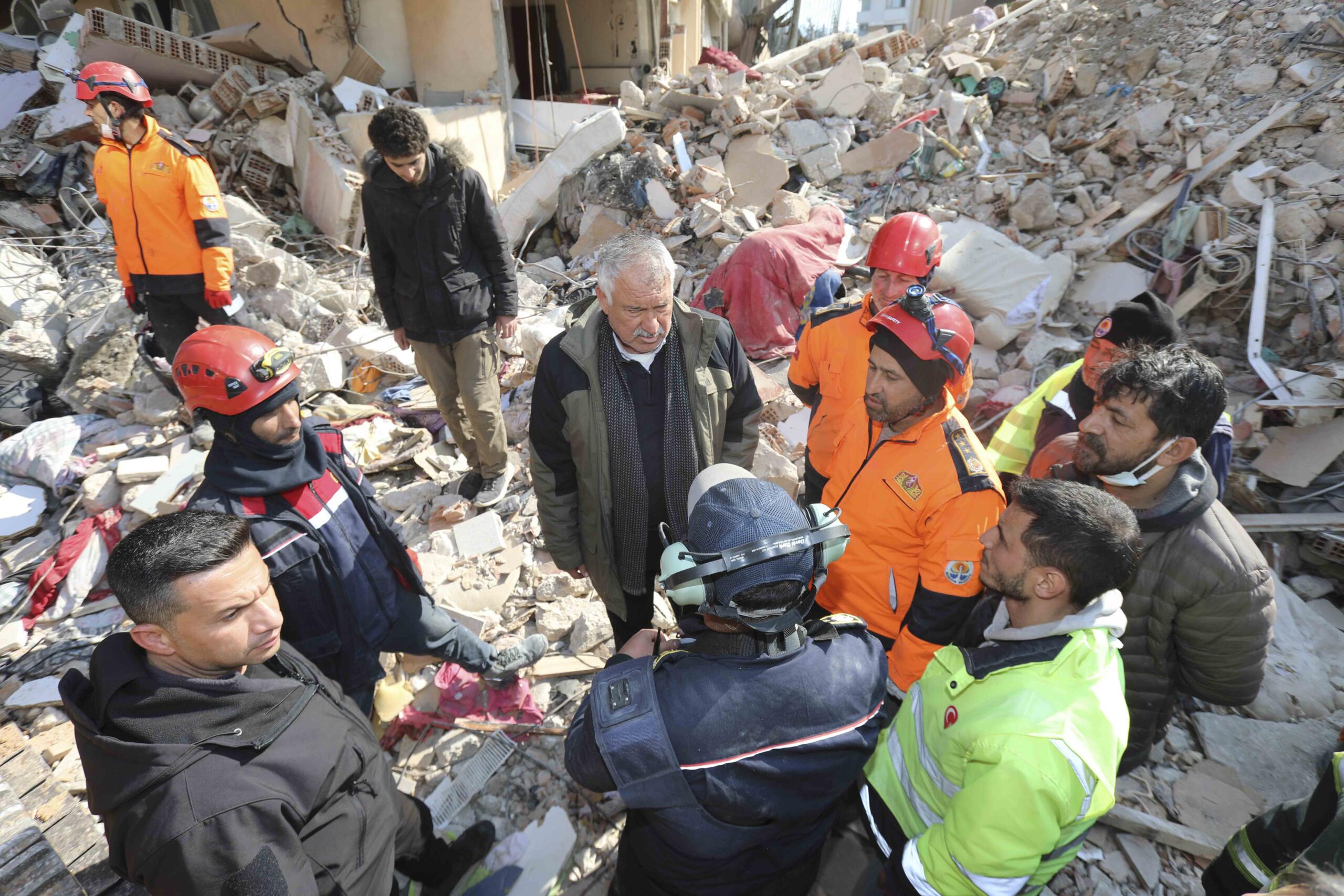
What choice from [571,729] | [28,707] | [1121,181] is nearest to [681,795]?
[571,729]

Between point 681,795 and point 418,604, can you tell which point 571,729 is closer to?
point 681,795

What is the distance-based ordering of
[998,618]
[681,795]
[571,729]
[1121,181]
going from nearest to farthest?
[681,795] → [571,729] → [998,618] → [1121,181]

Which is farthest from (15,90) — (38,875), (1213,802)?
(1213,802)

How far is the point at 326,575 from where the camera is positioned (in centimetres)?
224

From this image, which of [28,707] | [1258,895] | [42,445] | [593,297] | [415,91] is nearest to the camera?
[1258,895]

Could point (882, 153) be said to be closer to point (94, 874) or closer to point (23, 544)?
point (94, 874)

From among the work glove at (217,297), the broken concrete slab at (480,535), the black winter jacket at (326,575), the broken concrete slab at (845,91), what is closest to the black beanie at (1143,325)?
the black winter jacket at (326,575)

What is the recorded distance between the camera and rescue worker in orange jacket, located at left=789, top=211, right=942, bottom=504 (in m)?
3.07

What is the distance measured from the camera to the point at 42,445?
4922 millimetres

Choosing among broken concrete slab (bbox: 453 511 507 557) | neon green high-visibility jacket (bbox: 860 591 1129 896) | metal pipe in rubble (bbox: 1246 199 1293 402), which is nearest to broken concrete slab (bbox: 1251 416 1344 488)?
metal pipe in rubble (bbox: 1246 199 1293 402)

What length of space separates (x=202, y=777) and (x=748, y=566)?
1.34m

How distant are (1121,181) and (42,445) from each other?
1047 centimetres

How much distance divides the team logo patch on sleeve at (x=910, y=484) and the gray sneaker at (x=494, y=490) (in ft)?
10.5

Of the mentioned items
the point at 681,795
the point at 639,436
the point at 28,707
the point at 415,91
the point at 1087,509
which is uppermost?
the point at 415,91
